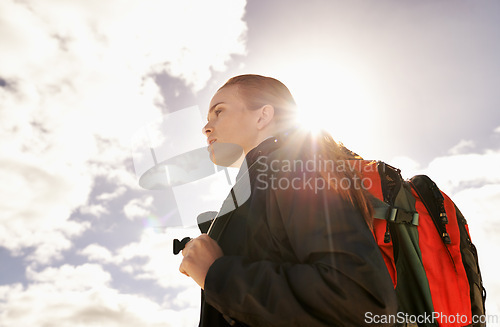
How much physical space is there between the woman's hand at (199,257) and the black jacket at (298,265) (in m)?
0.11

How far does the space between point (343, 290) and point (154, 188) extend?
7.79 feet

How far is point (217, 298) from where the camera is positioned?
181cm

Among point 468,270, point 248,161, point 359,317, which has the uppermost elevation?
point 248,161

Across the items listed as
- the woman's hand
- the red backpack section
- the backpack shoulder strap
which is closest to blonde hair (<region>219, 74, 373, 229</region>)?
the red backpack section

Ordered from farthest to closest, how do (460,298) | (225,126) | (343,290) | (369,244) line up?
(225,126), (460,298), (369,244), (343,290)

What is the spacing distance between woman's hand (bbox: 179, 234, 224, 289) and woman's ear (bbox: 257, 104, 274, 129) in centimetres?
114

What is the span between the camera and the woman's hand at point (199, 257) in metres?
2.01

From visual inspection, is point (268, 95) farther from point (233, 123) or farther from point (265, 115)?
point (233, 123)

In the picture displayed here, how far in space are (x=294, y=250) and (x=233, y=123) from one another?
1.34 m

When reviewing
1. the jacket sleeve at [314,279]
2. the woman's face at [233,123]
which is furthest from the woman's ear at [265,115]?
the jacket sleeve at [314,279]

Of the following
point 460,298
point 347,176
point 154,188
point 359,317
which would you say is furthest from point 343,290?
point 154,188

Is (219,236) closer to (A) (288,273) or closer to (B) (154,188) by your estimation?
(A) (288,273)

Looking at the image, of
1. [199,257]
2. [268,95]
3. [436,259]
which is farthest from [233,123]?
[436,259]

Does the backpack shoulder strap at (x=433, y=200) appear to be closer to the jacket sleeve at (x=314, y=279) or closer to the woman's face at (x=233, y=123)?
the jacket sleeve at (x=314, y=279)
